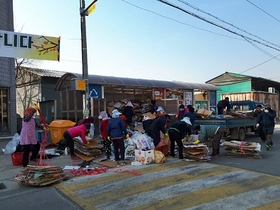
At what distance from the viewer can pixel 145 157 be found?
303 inches

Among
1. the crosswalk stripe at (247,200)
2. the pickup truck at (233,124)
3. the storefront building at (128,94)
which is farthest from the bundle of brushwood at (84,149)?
the pickup truck at (233,124)

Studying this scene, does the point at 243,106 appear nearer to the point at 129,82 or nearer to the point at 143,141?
the point at 129,82

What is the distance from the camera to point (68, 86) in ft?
47.6

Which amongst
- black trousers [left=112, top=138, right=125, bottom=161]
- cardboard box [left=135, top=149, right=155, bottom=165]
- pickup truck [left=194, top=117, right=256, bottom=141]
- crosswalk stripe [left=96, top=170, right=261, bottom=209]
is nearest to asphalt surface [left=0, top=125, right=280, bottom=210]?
crosswalk stripe [left=96, top=170, right=261, bottom=209]

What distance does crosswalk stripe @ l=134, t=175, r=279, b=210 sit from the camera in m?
4.54

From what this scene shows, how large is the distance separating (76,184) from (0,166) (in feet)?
10.8

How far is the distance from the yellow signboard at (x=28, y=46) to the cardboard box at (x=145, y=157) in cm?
579

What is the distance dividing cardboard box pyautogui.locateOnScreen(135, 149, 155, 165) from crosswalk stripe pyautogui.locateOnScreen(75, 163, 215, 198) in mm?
968

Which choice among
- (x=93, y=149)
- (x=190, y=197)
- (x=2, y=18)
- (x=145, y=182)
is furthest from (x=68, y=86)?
(x=190, y=197)

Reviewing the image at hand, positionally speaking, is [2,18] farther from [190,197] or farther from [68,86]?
[190,197]

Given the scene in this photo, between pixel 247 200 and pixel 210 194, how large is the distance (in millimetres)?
635

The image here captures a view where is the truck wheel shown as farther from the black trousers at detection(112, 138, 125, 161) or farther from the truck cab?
the black trousers at detection(112, 138, 125, 161)

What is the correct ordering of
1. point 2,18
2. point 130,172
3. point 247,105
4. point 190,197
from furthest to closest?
point 247,105
point 2,18
point 130,172
point 190,197

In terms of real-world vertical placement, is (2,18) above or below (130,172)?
above
